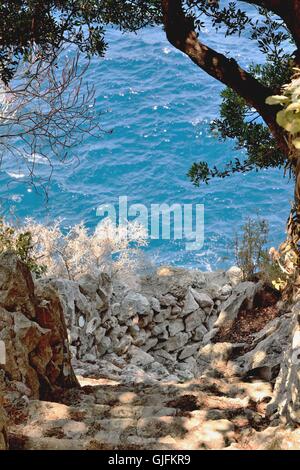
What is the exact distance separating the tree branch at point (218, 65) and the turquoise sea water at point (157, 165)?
836 inches

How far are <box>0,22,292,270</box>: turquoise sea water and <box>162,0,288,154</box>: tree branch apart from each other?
21245mm

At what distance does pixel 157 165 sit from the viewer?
30562 mm

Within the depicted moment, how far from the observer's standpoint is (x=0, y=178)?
28.1 m

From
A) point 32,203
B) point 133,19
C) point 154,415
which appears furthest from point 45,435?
point 32,203

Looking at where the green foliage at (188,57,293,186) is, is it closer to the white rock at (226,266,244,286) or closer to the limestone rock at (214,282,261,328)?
the limestone rock at (214,282,261,328)

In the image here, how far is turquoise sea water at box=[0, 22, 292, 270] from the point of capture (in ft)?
90.0

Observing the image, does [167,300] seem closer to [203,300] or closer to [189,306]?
[189,306]

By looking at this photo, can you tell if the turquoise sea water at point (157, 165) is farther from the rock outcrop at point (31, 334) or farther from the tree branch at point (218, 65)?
the tree branch at point (218, 65)

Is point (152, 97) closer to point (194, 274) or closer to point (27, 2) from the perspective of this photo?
point (194, 274)

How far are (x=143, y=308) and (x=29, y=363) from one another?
23.3 feet

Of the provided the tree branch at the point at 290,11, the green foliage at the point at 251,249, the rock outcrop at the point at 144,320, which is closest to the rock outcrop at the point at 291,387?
the tree branch at the point at 290,11

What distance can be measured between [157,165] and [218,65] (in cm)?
2665

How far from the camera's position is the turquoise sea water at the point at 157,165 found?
1080 inches

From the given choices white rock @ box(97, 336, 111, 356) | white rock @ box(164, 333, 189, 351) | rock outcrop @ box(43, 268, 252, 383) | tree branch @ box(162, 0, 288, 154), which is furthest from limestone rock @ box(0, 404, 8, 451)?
white rock @ box(164, 333, 189, 351)
